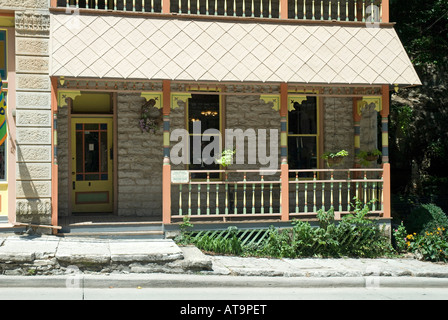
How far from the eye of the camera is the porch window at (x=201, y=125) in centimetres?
1362

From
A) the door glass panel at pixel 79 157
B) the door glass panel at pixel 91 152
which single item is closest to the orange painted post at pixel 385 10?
the door glass panel at pixel 91 152

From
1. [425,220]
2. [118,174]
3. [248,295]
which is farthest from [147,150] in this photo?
[425,220]

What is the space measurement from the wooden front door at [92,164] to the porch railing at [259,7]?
9.10 feet

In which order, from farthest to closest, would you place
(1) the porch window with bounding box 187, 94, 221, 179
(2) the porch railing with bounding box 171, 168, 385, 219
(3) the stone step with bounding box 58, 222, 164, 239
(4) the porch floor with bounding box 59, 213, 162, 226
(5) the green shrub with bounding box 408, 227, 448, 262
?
(1) the porch window with bounding box 187, 94, 221, 179, (2) the porch railing with bounding box 171, 168, 385, 219, (4) the porch floor with bounding box 59, 213, 162, 226, (5) the green shrub with bounding box 408, 227, 448, 262, (3) the stone step with bounding box 58, 222, 164, 239

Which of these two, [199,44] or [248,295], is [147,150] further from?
[248,295]

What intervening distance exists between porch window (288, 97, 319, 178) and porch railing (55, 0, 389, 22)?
7.58 feet

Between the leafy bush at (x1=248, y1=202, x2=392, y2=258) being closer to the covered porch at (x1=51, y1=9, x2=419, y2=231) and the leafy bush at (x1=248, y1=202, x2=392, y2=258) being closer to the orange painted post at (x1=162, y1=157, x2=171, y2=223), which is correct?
the covered porch at (x1=51, y1=9, x2=419, y2=231)

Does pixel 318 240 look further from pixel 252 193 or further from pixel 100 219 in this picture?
pixel 100 219

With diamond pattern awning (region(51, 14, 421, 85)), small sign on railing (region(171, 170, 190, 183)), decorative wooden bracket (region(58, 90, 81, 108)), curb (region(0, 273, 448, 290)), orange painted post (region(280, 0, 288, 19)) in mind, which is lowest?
curb (region(0, 273, 448, 290))

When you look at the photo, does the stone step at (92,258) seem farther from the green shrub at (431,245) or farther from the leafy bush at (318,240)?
the green shrub at (431,245)

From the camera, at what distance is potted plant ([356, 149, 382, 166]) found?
13.4 metres

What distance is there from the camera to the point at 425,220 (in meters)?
12.7

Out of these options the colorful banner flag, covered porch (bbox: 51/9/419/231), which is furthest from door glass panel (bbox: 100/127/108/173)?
the colorful banner flag

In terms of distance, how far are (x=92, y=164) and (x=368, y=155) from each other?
21.6 feet
